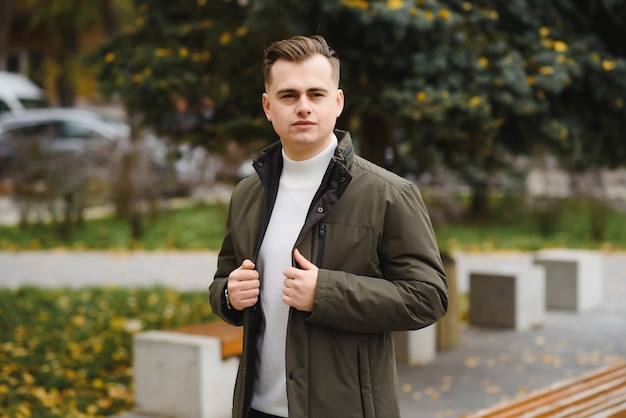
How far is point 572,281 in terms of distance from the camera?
30.5 ft

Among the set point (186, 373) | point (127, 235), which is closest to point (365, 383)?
point (186, 373)

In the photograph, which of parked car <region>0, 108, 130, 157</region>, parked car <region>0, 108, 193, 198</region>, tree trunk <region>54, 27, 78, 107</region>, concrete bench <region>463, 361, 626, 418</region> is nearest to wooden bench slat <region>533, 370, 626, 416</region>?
concrete bench <region>463, 361, 626, 418</region>

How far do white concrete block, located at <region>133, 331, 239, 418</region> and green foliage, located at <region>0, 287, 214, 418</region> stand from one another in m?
0.45

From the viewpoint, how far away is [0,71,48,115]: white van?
24031mm

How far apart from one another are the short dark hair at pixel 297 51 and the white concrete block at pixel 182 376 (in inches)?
120

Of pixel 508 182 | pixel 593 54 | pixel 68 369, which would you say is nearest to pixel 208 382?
pixel 68 369

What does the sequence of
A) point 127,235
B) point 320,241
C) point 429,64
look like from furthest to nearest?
point 127,235 < point 429,64 < point 320,241

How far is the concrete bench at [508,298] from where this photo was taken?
27.3 ft

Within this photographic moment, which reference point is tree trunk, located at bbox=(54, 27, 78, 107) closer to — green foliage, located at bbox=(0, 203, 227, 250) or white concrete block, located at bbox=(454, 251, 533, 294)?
green foliage, located at bbox=(0, 203, 227, 250)

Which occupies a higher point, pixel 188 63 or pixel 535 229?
pixel 188 63

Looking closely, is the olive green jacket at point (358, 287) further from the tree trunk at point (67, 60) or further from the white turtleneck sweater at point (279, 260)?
the tree trunk at point (67, 60)

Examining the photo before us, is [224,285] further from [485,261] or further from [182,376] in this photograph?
[485,261]

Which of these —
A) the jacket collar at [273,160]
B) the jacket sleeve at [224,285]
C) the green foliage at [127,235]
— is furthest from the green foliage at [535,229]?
the jacket collar at [273,160]

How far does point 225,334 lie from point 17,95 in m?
21.0
